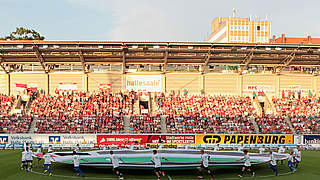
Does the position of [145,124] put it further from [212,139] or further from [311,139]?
[311,139]

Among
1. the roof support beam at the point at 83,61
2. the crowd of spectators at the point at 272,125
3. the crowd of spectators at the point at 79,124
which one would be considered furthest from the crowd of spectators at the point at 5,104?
the crowd of spectators at the point at 272,125

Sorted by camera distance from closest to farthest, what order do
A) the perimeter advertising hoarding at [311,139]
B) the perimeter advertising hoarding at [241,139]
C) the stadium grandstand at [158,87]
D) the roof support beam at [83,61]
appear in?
the perimeter advertising hoarding at [241,139] → the perimeter advertising hoarding at [311,139] → the stadium grandstand at [158,87] → the roof support beam at [83,61]

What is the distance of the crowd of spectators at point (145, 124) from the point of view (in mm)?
42156

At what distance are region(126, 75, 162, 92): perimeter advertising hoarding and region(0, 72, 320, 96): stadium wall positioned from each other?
21 cm

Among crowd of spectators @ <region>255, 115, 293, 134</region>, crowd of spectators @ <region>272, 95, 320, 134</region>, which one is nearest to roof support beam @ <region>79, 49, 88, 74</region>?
crowd of spectators @ <region>255, 115, 293, 134</region>

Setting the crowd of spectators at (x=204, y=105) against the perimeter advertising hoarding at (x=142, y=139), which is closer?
the perimeter advertising hoarding at (x=142, y=139)

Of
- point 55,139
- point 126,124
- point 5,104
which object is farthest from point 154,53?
point 5,104

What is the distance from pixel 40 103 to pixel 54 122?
5.65 meters

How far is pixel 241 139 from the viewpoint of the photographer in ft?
136

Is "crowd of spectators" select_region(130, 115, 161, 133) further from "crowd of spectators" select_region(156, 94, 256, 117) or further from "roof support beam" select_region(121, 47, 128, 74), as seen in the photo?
"roof support beam" select_region(121, 47, 128, 74)

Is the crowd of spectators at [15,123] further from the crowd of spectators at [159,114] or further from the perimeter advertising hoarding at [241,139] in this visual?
the perimeter advertising hoarding at [241,139]

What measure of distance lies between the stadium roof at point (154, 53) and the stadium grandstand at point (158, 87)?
5.4 inches

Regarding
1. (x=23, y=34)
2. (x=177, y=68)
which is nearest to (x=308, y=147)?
(x=177, y=68)

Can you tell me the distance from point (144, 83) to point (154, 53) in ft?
17.4
